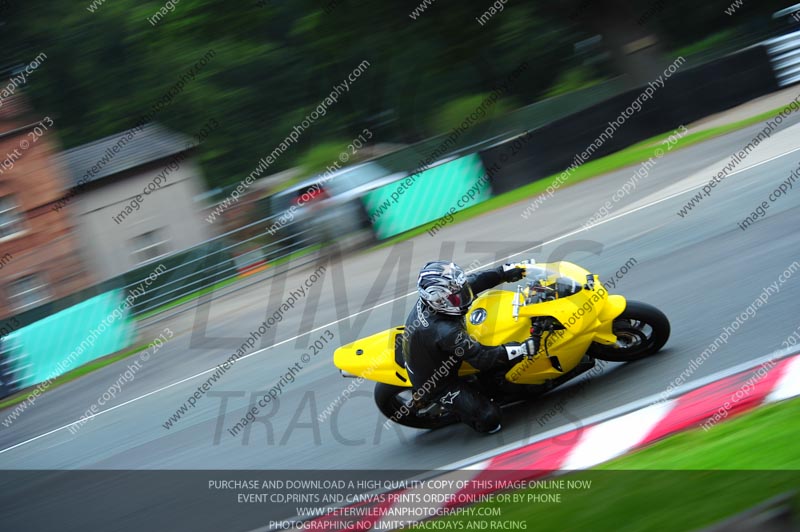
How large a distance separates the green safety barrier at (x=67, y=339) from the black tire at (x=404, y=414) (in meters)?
9.55

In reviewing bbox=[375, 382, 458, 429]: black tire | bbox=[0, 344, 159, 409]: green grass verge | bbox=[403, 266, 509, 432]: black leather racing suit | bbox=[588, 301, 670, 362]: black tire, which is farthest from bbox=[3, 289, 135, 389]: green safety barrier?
bbox=[588, 301, 670, 362]: black tire

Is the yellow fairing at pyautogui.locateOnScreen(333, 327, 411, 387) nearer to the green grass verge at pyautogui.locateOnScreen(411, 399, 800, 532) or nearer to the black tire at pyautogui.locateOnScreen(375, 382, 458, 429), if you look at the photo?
the black tire at pyautogui.locateOnScreen(375, 382, 458, 429)

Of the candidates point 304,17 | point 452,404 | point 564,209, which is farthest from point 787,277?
point 304,17

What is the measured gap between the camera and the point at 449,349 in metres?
6.34

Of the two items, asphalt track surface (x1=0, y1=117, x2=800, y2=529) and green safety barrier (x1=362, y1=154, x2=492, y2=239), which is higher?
green safety barrier (x1=362, y1=154, x2=492, y2=239)

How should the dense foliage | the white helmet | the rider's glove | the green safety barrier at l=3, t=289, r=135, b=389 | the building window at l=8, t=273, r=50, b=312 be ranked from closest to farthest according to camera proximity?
the white helmet < the rider's glove < the green safety barrier at l=3, t=289, r=135, b=389 < the dense foliage < the building window at l=8, t=273, r=50, b=312

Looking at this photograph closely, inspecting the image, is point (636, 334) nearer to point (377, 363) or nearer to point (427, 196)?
point (377, 363)

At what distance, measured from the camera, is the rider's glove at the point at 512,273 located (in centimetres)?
675

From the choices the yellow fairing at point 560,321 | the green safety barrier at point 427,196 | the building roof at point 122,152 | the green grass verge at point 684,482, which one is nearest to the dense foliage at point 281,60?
the building roof at point 122,152

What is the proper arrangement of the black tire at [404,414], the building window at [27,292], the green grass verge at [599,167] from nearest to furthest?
the black tire at [404,414], the green grass verge at [599,167], the building window at [27,292]

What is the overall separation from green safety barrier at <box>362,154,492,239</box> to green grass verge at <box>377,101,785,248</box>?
169 mm

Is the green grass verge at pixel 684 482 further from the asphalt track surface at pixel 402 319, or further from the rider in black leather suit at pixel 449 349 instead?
the rider in black leather suit at pixel 449 349

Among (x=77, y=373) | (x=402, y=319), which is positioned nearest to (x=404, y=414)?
(x=402, y=319)

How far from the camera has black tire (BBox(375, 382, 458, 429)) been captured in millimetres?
7086
